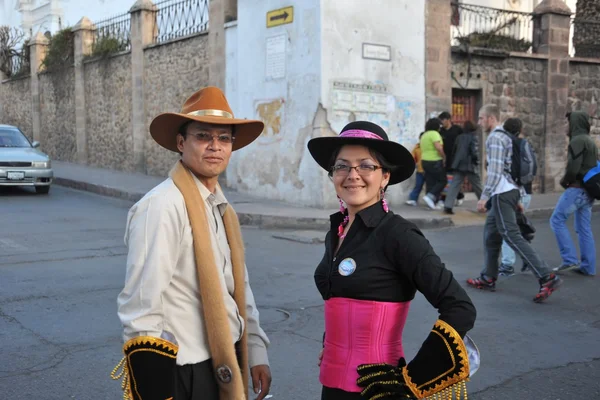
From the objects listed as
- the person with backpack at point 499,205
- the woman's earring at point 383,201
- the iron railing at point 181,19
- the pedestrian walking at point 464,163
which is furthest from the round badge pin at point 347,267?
the iron railing at point 181,19

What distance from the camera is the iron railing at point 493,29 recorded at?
1638cm

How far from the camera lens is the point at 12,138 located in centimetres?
1642

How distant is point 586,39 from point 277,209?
35.9ft

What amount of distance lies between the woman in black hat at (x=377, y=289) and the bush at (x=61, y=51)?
2313cm

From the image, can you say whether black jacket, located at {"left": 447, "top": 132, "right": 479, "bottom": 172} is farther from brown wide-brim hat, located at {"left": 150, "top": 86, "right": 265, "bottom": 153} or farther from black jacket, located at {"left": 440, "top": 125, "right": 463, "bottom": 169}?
brown wide-brim hat, located at {"left": 150, "top": 86, "right": 265, "bottom": 153}

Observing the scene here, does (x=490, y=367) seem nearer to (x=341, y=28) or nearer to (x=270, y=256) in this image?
(x=270, y=256)

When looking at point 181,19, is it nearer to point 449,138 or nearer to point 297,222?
point 449,138

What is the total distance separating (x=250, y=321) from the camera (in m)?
2.79

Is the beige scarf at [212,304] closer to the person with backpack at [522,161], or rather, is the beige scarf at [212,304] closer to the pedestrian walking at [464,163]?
the person with backpack at [522,161]

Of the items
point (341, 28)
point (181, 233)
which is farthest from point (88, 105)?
point (181, 233)

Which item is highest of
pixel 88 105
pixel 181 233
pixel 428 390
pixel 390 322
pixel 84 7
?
pixel 84 7

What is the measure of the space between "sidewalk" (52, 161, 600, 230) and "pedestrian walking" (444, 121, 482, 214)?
1.28 feet

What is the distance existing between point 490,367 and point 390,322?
2.67 metres

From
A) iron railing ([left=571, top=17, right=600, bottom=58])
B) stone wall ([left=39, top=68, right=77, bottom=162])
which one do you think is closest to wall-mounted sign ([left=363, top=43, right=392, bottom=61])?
iron railing ([left=571, top=17, right=600, bottom=58])
